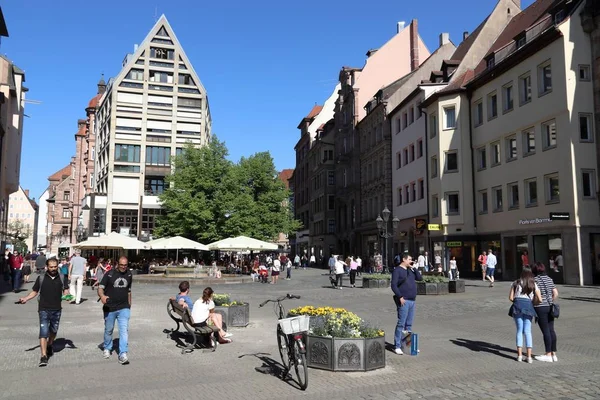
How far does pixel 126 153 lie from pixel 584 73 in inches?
2060

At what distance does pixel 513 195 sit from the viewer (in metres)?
31.9

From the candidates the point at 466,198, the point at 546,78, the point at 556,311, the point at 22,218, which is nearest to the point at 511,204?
the point at 466,198

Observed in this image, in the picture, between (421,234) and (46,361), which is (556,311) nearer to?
(46,361)

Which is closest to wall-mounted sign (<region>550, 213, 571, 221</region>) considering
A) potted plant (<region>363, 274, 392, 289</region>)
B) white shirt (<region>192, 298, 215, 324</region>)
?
potted plant (<region>363, 274, 392, 289</region>)

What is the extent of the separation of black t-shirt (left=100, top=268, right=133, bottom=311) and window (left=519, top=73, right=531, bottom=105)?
26.9 metres

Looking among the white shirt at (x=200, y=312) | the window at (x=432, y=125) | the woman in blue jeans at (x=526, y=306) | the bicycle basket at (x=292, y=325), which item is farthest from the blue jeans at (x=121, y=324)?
the window at (x=432, y=125)

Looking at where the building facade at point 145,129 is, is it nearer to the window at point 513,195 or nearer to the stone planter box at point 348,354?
the window at point 513,195

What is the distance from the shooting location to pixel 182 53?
69188 millimetres

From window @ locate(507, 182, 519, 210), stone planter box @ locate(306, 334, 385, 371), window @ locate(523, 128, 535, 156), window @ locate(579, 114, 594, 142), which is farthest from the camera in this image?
window @ locate(507, 182, 519, 210)

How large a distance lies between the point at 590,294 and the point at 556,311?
45.9 feet

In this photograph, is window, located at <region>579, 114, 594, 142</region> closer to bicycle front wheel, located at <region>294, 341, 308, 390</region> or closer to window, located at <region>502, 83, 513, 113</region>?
window, located at <region>502, 83, 513, 113</region>

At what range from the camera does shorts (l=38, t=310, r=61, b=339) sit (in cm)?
938

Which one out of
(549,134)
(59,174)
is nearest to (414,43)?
(549,134)

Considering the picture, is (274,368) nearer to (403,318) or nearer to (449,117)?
(403,318)
